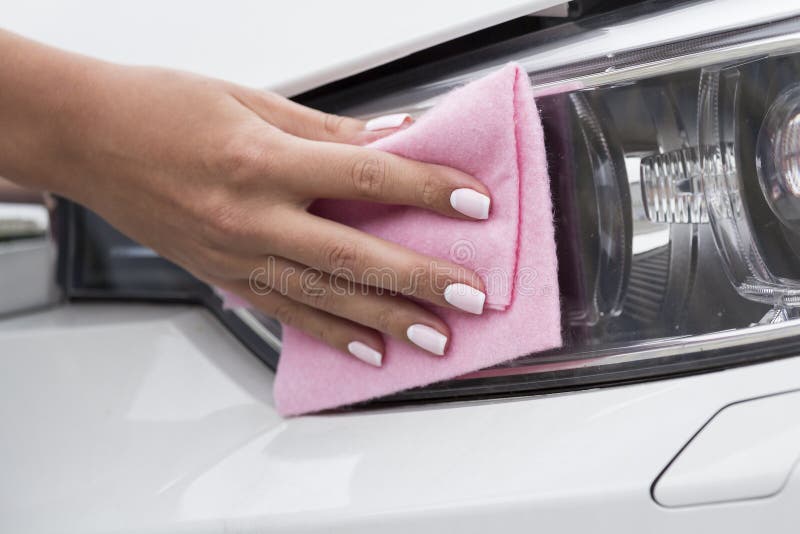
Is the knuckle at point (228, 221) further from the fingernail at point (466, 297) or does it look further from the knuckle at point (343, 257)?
the fingernail at point (466, 297)

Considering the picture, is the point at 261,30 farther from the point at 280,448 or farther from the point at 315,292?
the point at 280,448

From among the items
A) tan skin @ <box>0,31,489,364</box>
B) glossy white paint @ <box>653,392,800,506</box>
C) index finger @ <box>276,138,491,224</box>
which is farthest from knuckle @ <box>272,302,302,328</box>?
glossy white paint @ <box>653,392,800,506</box>

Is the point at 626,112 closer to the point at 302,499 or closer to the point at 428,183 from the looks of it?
the point at 428,183

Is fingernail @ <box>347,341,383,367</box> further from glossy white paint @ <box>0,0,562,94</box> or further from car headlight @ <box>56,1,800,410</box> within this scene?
glossy white paint @ <box>0,0,562,94</box>

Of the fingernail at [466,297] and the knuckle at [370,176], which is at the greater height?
the knuckle at [370,176]

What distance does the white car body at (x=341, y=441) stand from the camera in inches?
16.9

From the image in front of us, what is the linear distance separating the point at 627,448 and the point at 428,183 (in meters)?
0.22

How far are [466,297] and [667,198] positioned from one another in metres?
0.16

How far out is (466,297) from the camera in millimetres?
502

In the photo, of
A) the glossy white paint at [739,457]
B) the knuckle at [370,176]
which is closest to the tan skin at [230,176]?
the knuckle at [370,176]

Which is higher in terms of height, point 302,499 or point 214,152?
point 214,152

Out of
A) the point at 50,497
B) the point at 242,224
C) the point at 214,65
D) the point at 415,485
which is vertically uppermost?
the point at 214,65

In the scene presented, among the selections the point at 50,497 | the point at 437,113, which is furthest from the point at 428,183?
the point at 50,497

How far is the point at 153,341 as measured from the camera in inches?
26.2
